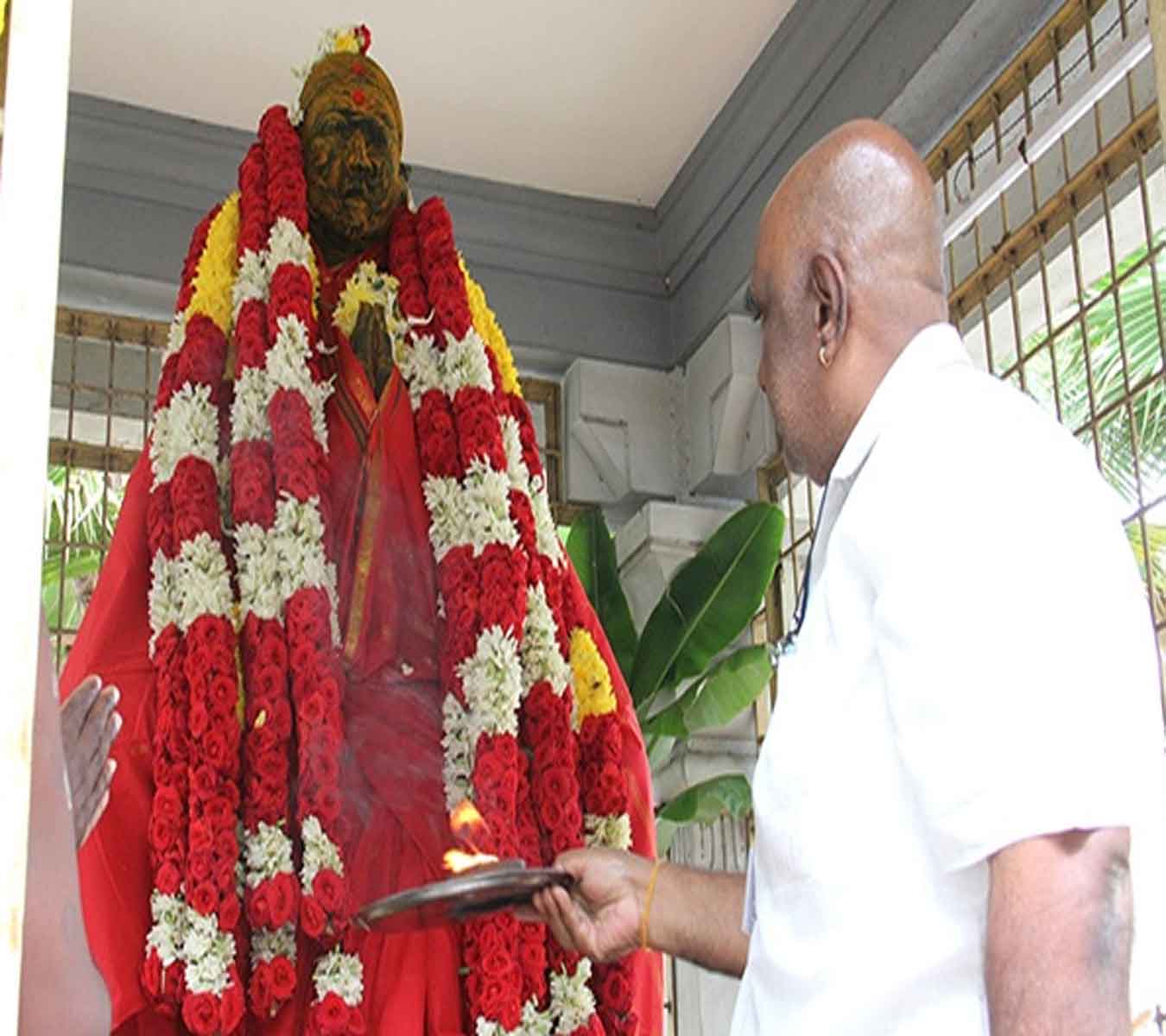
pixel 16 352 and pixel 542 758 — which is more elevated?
pixel 542 758

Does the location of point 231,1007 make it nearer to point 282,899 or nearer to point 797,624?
point 282,899

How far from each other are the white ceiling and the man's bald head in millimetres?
3545

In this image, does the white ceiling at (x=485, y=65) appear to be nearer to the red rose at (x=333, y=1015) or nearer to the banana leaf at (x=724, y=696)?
the banana leaf at (x=724, y=696)

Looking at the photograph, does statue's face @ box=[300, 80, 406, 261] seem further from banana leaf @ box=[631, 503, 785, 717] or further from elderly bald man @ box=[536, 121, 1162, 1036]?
elderly bald man @ box=[536, 121, 1162, 1036]

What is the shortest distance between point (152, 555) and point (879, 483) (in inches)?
82.8

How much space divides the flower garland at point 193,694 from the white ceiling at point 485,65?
6.17 ft

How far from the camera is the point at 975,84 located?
4.96 metres

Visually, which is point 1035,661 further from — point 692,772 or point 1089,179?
point 692,772

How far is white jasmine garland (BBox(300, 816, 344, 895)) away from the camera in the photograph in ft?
10.6

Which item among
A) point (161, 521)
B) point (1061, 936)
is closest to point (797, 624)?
point (1061, 936)

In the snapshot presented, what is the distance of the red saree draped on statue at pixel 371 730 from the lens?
3225 millimetres

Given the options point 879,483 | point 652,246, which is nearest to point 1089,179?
point 652,246

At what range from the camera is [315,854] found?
127 inches

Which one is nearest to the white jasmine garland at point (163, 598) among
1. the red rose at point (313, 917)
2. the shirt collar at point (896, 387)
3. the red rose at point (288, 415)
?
the red rose at point (288, 415)
